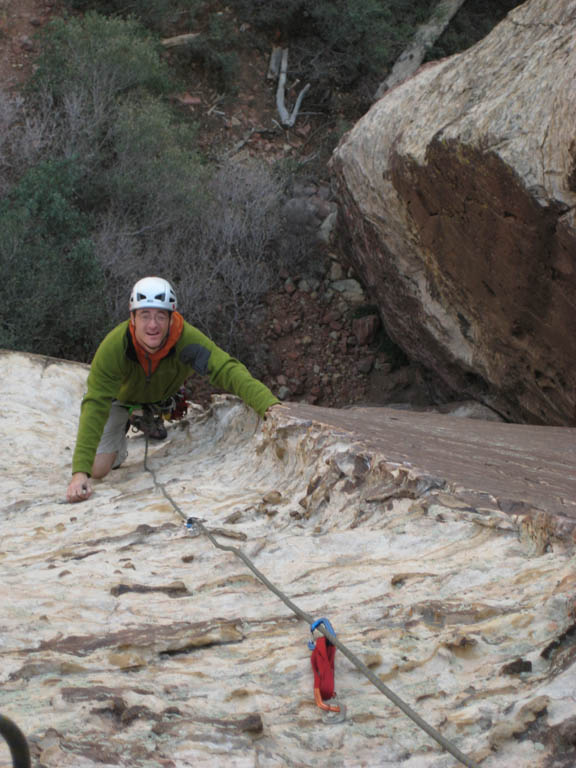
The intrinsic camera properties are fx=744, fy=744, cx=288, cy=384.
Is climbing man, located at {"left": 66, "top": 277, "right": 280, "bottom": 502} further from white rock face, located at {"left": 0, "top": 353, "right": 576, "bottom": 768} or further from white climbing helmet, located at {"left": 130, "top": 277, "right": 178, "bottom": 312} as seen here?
white rock face, located at {"left": 0, "top": 353, "right": 576, "bottom": 768}

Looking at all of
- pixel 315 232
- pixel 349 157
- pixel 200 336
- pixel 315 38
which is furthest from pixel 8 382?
pixel 315 38

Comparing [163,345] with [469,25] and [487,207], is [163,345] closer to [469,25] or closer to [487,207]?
[487,207]

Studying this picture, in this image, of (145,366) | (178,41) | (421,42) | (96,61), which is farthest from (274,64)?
(145,366)

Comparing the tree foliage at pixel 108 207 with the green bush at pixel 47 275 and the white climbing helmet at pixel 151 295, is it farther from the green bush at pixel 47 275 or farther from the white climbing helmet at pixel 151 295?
the white climbing helmet at pixel 151 295

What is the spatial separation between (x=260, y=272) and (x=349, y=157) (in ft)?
15.2

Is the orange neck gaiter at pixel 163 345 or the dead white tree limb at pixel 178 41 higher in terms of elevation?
the dead white tree limb at pixel 178 41

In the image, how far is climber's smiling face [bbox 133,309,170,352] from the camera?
4.57 meters

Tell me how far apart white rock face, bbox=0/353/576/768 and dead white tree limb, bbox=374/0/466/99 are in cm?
1378

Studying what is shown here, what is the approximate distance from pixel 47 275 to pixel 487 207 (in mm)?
6999

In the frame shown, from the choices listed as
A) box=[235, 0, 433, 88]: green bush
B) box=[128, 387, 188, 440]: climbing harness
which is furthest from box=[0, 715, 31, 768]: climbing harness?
box=[235, 0, 433, 88]: green bush

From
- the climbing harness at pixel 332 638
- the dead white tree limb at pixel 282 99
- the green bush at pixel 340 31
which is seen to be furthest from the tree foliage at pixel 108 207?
the climbing harness at pixel 332 638

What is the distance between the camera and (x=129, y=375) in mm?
5102

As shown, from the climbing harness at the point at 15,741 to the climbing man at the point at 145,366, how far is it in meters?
3.17

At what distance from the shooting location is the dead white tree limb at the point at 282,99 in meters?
16.2
